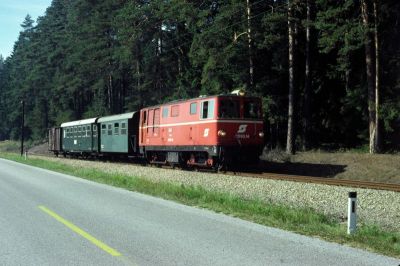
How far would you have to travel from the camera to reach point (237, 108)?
22750 millimetres

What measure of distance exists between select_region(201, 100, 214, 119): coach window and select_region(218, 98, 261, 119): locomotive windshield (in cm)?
45

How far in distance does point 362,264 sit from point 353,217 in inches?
97.1

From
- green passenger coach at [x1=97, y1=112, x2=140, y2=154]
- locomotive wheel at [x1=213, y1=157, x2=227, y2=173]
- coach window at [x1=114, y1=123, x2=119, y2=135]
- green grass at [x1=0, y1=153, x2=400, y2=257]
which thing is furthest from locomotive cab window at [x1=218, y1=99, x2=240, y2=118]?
coach window at [x1=114, y1=123, x2=119, y2=135]

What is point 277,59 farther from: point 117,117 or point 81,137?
point 81,137

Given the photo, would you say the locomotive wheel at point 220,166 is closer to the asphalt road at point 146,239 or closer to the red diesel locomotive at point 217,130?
the red diesel locomotive at point 217,130

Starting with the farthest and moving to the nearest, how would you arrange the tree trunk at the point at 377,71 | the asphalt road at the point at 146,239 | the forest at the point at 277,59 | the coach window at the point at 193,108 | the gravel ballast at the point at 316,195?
the forest at the point at 277,59 < the tree trunk at the point at 377,71 < the coach window at the point at 193,108 < the gravel ballast at the point at 316,195 < the asphalt road at the point at 146,239

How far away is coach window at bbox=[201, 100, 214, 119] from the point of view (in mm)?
→ 22578

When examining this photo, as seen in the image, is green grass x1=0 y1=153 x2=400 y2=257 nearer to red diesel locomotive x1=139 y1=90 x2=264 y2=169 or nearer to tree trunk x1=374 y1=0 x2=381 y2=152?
red diesel locomotive x1=139 y1=90 x2=264 y2=169

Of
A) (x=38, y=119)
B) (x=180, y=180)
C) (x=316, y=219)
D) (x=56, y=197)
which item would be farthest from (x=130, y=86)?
(x=316, y=219)

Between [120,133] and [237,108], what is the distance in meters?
12.8

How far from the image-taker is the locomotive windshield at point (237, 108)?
881 inches

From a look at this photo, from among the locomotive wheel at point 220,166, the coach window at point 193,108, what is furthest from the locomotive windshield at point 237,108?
the locomotive wheel at point 220,166

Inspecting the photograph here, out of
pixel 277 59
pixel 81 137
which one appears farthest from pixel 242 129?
pixel 81 137

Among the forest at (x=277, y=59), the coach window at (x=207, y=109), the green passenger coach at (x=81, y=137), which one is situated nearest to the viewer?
the coach window at (x=207, y=109)
